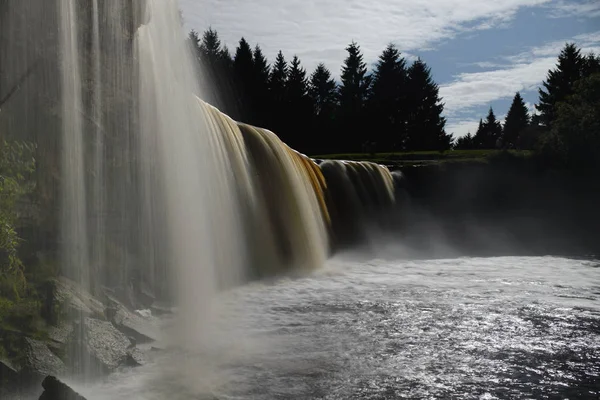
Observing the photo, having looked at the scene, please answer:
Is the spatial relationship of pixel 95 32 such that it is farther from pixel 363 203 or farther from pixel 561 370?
pixel 363 203

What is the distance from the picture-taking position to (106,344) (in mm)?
5734

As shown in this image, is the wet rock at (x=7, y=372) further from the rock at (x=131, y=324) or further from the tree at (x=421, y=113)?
the tree at (x=421, y=113)

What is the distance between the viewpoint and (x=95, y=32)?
7.34 meters

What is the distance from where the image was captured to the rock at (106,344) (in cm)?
549

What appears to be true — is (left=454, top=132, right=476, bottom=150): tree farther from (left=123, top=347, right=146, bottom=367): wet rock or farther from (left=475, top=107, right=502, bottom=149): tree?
(left=123, top=347, right=146, bottom=367): wet rock

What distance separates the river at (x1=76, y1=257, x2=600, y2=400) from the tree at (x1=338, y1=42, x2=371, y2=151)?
45.3 meters

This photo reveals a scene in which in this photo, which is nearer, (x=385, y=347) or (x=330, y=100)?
(x=385, y=347)

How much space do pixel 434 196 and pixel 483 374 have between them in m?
18.3

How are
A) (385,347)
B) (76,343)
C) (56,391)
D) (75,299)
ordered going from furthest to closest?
1. (385,347)
2. (75,299)
3. (76,343)
4. (56,391)

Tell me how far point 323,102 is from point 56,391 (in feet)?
206

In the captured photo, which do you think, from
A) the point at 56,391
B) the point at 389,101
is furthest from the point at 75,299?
the point at 389,101

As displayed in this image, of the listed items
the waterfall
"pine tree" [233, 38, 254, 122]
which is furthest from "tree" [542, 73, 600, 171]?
"pine tree" [233, 38, 254, 122]

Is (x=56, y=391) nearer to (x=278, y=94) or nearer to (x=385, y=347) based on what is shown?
(x=385, y=347)

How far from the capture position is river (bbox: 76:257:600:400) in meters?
5.13
